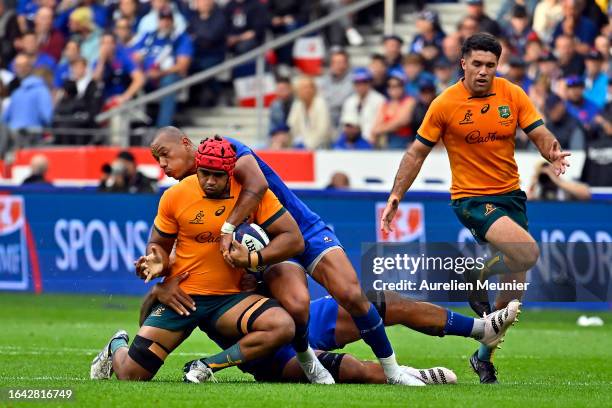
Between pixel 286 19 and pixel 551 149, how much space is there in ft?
44.2

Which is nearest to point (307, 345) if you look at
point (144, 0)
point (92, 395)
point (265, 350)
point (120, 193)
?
point (265, 350)

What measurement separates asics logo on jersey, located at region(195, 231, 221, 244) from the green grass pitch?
101cm

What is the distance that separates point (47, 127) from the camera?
2403 cm

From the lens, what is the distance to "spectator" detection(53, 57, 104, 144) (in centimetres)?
2380

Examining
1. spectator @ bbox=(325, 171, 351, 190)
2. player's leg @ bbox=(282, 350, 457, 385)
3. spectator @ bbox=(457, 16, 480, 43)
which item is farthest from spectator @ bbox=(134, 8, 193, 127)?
player's leg @ bbox=(282, 350, 457, 385)

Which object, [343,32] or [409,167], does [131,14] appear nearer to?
[343,32]

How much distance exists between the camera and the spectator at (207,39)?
77.6 ft

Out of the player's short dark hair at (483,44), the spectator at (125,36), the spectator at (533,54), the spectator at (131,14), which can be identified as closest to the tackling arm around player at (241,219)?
the player's short dark hair at (483,44)

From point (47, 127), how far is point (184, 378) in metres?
14.5

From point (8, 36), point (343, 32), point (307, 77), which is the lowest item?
point (307, 77)

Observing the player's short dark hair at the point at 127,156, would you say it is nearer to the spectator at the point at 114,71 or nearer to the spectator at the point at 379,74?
the spectator at the point at 379,74

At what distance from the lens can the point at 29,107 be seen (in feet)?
78.6

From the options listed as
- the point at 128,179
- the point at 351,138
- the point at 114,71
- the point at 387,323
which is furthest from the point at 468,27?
the point at 387,323

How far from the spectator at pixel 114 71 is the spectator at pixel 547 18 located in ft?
22.3
